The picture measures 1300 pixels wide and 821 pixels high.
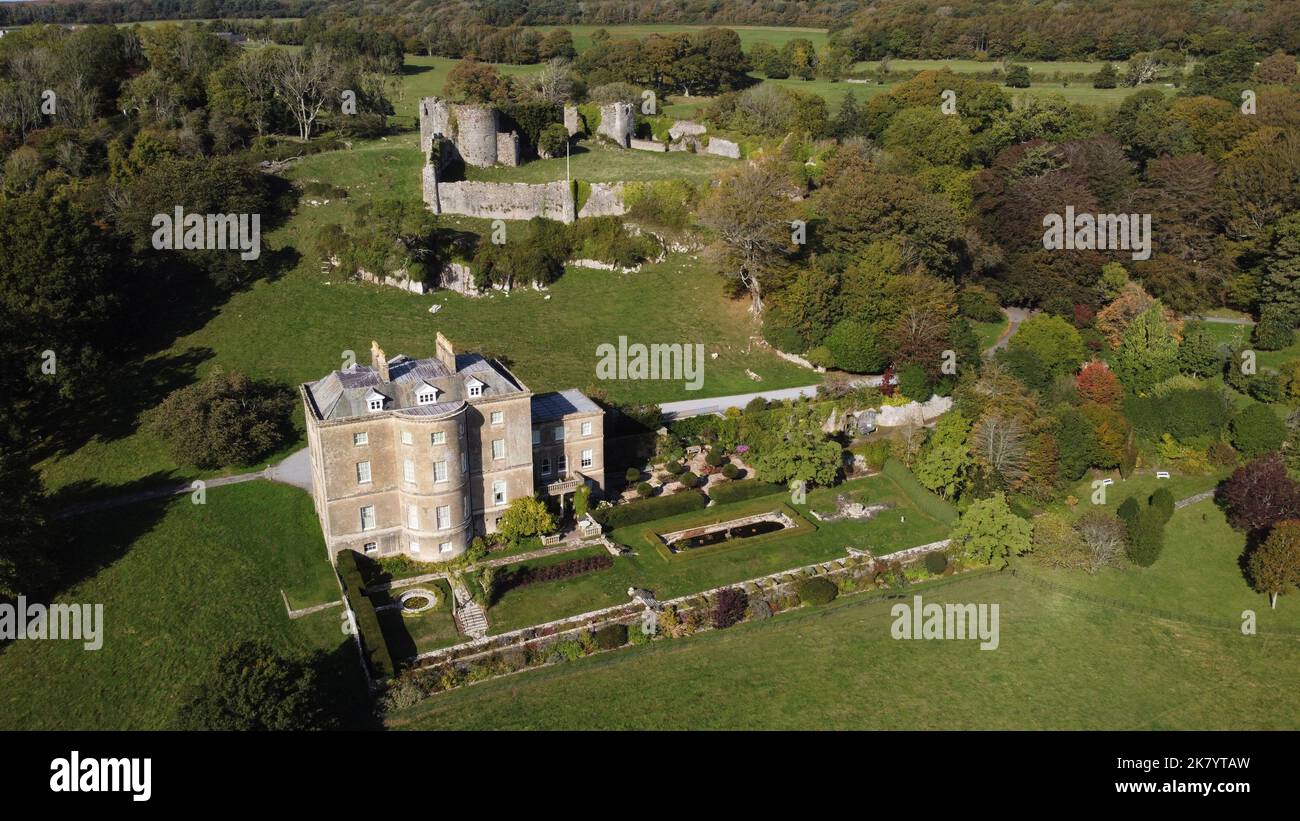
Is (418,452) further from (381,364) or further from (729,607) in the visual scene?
(729,607)

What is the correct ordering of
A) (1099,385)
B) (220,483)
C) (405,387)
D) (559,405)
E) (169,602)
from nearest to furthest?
(169,602) < (405,387) < (220,483) < (559,405) < (1099,385)

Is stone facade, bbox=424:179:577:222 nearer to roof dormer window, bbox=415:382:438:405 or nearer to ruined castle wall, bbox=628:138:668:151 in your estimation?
ruined castle wall, bbox=628:138:668:151

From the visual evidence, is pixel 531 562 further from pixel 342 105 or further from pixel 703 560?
pixel 342 105

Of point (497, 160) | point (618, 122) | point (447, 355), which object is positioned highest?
point (618, 122)

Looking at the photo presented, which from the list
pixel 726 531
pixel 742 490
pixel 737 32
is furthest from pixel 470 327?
pixel 737 32

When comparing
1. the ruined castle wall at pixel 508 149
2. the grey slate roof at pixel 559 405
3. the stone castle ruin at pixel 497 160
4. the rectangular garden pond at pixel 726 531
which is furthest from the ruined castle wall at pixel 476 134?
the rectangular garden pond at pixel 726 531

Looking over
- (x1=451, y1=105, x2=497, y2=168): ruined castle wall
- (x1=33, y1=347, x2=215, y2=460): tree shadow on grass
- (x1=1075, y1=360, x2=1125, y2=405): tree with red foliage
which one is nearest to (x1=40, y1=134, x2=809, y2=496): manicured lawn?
(x1=33, y1=347, x2=215, y2=460): tree shadow on grass
